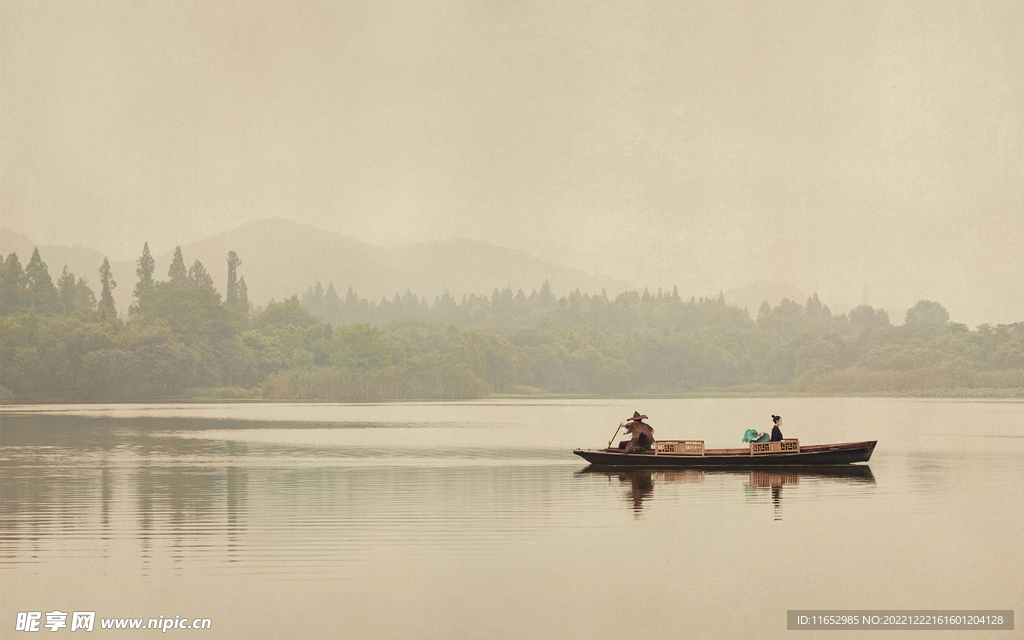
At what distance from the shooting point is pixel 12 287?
448 ft

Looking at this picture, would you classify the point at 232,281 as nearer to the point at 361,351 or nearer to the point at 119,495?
the point at 361,351

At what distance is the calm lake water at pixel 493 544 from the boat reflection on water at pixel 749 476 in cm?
26

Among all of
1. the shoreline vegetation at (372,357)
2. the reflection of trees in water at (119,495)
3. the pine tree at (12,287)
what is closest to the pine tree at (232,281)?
the shoreline vegetation at (372,357)

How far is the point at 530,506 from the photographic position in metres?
24.9

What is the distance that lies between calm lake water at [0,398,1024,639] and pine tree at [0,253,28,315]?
108809 mm

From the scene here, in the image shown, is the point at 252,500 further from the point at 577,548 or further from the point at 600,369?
the point at 600,369

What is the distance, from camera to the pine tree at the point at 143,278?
15256cm

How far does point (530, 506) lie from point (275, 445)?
24678 mm

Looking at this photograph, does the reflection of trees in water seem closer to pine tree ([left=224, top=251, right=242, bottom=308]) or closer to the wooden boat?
the wooden boat

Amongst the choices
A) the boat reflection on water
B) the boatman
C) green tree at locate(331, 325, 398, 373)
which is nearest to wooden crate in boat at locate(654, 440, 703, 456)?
the boatman

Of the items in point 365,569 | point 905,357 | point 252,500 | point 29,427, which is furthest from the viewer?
point 905,357

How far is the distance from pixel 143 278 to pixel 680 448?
144 metres

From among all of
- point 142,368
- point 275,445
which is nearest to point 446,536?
point 275,445

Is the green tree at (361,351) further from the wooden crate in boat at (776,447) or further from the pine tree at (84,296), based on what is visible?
the wooden crate in boat at (776,447)
